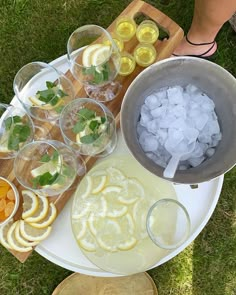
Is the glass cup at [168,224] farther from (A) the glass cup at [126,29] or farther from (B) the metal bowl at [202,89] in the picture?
(A) the glass cup at [126,29]

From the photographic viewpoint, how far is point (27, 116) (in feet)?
4.10

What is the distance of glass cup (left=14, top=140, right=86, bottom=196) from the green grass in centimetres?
57

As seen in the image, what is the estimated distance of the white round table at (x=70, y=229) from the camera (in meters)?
1.29

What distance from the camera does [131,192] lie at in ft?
4.08

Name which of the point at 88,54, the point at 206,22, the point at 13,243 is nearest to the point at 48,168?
the point at 13,243

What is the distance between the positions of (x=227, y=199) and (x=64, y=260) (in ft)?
2.22

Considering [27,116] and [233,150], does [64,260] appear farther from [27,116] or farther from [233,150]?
[233,150]

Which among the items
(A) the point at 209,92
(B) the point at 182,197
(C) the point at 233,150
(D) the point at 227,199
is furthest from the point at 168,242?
(D) the point at 227,199

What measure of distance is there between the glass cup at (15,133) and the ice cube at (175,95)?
0.37 meters

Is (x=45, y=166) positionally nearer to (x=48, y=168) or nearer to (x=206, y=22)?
(x=48, y=168)

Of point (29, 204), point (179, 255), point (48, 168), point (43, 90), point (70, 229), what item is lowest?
point (179, 255)

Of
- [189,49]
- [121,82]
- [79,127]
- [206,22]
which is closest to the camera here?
[79,127]

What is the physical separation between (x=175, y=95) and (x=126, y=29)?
0.27 meters

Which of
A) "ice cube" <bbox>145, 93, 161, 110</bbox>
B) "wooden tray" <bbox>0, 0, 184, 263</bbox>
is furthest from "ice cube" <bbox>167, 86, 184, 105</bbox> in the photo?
"wooden tray" <bbox>0, 0, 184, 263</bbox>
